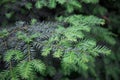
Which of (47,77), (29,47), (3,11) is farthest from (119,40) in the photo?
(29,47)

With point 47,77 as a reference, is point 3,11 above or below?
above

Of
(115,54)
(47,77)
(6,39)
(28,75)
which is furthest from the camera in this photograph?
(115,54)

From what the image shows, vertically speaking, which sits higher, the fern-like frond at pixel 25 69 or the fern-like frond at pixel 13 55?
the fern-like frond at pixel 13 55

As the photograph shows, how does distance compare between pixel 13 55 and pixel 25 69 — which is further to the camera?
pixel 13 55

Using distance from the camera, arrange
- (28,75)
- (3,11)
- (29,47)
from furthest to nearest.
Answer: (3,11)
(29,47)
(28,75)

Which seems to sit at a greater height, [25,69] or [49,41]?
[49,41]

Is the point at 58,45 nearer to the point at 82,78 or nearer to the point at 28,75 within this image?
the point at 28,75

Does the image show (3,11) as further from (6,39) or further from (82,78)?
(82,78)

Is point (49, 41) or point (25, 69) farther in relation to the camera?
point (49, 41)

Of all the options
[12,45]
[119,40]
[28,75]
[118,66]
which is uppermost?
[12,45]

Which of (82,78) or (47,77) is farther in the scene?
(82,78)

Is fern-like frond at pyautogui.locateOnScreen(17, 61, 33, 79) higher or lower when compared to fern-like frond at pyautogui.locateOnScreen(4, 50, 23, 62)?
lower
